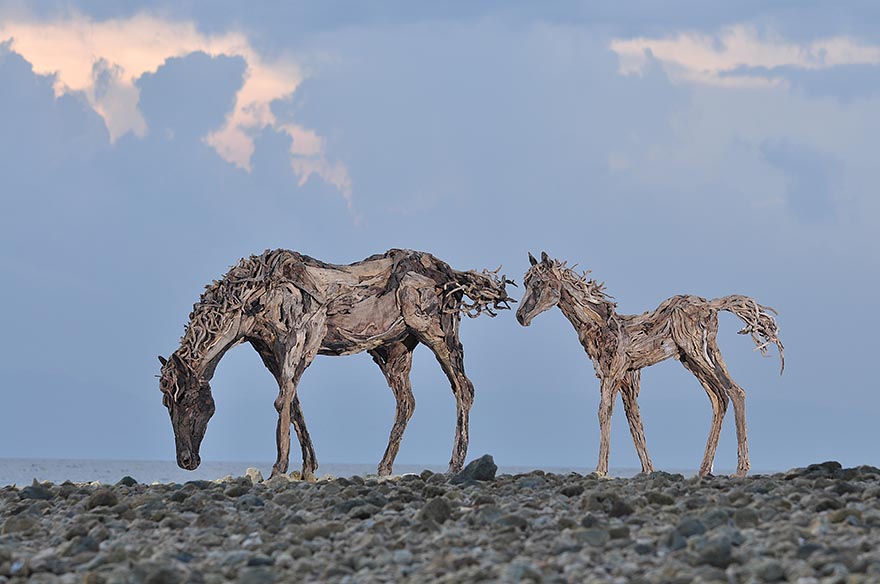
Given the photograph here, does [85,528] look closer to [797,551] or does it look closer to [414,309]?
[797,551]

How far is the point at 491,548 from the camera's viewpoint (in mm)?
8164

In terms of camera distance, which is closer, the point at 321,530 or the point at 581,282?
the point at 321,530

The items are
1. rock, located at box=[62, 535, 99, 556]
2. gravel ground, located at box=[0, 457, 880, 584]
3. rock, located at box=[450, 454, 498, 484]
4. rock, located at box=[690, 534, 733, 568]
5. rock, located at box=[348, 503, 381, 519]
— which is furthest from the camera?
rock, located at box=[450, 454, 498, 484]

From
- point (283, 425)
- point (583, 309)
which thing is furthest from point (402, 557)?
point (583, 309)

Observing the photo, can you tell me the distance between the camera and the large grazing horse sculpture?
1542 cm

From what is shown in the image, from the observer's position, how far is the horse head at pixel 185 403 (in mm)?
15445

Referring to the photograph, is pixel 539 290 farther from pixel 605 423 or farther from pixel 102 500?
pixel 102 500

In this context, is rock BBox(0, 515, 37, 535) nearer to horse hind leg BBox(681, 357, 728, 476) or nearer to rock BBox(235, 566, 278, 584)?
rock BBox(235, 566, 278, 584)

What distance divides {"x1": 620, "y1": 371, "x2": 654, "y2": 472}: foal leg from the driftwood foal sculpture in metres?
0.32

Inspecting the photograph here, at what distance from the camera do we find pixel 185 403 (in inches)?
612

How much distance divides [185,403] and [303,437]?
1.65 m

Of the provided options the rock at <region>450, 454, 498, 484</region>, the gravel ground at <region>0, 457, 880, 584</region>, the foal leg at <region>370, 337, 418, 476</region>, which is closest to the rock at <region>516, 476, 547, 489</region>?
the gravel ground at <region>0, 457, 880, 584</region>

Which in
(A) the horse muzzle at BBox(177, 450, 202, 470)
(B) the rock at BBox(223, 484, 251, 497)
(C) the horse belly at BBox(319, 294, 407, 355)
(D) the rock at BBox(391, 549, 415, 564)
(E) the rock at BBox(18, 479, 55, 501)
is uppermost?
(C) the horse belly at BBox(319, 294, 407, 355)

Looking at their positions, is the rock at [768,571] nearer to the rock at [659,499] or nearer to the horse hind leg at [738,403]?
the rock at [659,499]
